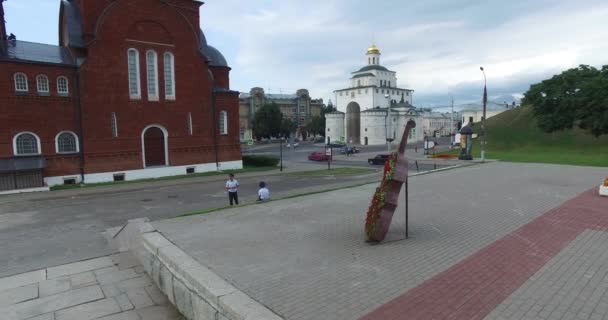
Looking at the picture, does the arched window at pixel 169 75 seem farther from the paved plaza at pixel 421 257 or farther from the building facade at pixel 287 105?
the building facade at pixel 287 105

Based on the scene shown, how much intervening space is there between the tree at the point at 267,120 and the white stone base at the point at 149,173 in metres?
46.2

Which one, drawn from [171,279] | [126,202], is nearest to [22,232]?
[126,202]

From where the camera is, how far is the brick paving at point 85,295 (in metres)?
6.22

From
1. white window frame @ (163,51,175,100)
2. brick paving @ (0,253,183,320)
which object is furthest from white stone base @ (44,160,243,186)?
brick paving @ (0,253,183,320)

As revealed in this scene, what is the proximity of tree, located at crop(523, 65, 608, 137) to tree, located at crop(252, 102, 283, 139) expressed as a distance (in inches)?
1799

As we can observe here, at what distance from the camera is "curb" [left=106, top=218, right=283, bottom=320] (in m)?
4.93

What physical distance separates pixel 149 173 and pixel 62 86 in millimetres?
→ 7871

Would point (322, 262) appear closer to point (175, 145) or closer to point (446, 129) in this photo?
point (175, 145)

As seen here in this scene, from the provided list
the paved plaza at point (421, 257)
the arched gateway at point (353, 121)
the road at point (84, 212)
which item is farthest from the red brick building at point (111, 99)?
the arched gateway at point (353, 121)

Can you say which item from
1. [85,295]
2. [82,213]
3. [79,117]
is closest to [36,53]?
[79,117]

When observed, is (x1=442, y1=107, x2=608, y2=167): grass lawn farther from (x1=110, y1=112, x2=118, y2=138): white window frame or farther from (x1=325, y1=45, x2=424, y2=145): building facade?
(x1=110, y1=112, x2=118, y2=138): white window frame

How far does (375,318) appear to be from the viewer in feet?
15.5

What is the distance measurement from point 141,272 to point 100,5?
2393 centimetres

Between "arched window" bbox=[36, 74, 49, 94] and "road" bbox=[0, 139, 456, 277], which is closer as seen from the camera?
"road" bbox=[0, 139, 456, 277]
